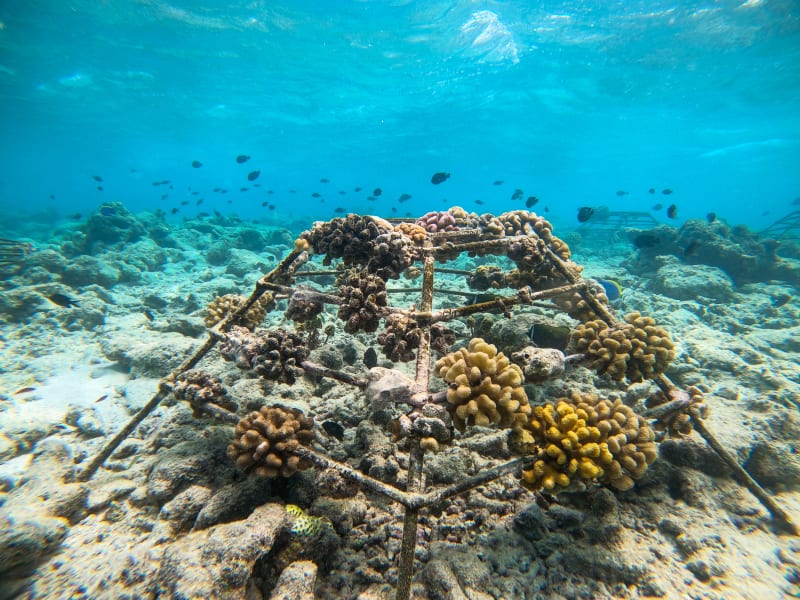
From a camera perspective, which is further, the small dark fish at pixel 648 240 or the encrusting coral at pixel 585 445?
the small dark fish at pixel 648 240

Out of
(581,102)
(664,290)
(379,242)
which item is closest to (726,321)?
(664,290)

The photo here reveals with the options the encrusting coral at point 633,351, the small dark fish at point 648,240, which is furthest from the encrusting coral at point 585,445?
the small dark fish at point 648,240

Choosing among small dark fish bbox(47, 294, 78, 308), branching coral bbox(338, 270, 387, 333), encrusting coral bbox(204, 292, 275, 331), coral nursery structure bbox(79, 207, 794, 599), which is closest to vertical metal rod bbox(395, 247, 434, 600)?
coral nursery structure bbox(79, 207, 794, 599)

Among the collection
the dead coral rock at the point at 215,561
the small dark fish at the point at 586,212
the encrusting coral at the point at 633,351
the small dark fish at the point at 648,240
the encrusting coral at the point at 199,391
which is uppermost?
the small dark fish at the point at 586,212

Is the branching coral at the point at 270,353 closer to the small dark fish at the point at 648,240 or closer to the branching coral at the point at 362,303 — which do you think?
the branching coral at the point at 362,303

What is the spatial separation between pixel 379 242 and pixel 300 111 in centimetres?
4885

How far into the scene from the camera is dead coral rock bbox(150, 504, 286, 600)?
2.29 metres

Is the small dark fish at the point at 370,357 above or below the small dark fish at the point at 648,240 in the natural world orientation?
below

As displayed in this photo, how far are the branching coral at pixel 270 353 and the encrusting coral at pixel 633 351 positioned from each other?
12.3ft

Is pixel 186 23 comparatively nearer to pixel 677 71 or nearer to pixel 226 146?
pixel 677 71

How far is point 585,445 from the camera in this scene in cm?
305

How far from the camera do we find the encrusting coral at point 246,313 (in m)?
5.41

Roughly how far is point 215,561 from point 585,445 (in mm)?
3153

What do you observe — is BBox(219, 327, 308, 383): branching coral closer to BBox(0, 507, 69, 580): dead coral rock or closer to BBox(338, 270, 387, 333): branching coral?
BBox(338, 270, 387, 333): branching coral
